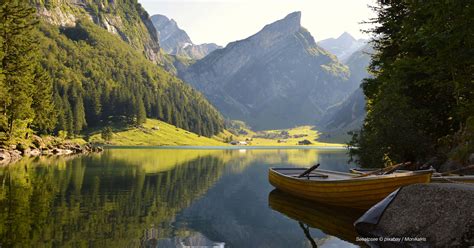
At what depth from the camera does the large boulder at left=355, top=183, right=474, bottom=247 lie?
1164cm

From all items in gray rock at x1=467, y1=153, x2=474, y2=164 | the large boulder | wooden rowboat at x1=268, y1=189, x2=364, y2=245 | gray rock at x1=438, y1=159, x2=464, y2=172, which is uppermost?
gray rock at x1=467, y1=153, x2=474, y2=164

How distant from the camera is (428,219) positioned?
499 inches

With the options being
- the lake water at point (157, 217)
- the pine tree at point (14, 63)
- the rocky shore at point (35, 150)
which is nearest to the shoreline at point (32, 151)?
the rocky shore at point (35, 150)

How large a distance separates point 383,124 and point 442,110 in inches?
274

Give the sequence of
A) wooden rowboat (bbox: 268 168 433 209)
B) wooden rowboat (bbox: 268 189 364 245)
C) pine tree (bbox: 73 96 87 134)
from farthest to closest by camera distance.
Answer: pine tree (bbox: 73 96 87 134)
wooden rowboat (bbox: 268 168 433 209)
wooden rowboat (bbox: 268 189 364 245)

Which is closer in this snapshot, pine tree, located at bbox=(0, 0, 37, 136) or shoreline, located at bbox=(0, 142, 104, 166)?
shoreline, located at bbox=(0, 142, 104, 166)

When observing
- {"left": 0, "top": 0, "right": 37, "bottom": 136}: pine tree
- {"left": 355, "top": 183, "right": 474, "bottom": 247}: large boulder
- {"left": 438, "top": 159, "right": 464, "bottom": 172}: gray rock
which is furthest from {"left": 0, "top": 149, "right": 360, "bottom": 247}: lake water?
{"left": 0, "top": 0, "right": 37, "bottom": 136}: pine tree

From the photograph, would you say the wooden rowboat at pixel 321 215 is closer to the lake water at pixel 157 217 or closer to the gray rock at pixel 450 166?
the lake water at pixel 157 217

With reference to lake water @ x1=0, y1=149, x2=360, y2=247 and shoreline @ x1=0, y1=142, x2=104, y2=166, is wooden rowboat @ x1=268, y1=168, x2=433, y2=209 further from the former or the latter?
shoreline @ x1=0, y1=142, x2=104, y2=166

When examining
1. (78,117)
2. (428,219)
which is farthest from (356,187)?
(78,117)

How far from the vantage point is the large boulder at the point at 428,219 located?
38.2 ft

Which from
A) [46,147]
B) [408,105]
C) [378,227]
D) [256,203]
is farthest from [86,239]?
[46,147]

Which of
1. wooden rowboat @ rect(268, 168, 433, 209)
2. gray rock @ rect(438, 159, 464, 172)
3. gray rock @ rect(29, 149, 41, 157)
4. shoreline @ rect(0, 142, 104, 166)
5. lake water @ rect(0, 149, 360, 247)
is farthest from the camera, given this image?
gray rock @ rect(29, 149, 41, 157)

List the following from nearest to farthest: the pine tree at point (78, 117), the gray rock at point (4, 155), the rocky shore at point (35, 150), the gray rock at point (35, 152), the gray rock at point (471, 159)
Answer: the gray rock at point (471, 159)
the gray rock at point (4, 155)
the rocky shore at point (35, 150)
the gray rock at point (35, 152)
the pine tree at point (78, 117)
